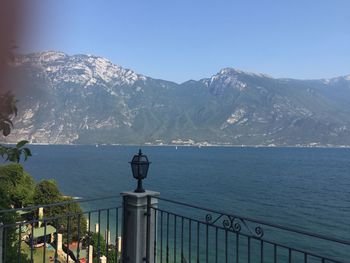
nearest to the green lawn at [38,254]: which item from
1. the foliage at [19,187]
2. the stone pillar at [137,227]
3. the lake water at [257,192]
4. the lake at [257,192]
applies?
the foliage at [19,187]

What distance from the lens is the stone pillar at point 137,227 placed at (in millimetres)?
6734

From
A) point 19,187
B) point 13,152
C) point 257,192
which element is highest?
point 13,152

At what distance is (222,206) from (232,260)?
28.9 metres

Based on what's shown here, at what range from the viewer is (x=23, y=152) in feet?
10.9

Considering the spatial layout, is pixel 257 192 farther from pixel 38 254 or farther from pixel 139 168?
pixel 139 168

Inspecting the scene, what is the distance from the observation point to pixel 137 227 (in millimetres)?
6742

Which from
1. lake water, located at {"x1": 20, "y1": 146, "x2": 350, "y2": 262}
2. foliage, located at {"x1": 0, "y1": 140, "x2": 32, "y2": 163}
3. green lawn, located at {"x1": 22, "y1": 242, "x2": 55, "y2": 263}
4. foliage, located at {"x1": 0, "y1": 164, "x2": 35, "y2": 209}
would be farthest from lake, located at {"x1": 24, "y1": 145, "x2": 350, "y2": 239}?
foliage, located at {"x1": 0, "y1": 140, "x2": 32, "y2": 163}

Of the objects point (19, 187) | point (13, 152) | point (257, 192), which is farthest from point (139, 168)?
point (257, 192)

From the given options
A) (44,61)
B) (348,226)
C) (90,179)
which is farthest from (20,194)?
(90,179)

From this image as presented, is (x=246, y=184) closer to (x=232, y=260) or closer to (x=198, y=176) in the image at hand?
(x=198, y=176)

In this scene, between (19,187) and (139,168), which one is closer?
(139,168)

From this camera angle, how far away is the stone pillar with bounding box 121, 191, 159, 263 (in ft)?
22.1

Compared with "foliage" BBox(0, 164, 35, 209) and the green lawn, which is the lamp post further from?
"foliage" BBox(0, 164, 35, 209)

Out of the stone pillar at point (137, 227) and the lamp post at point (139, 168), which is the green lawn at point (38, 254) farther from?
the lamp post at point (139, 168)
